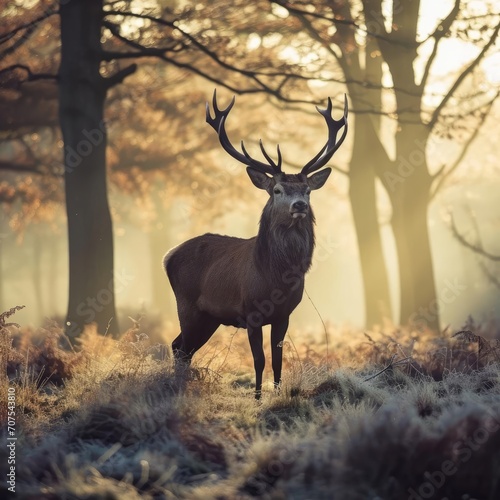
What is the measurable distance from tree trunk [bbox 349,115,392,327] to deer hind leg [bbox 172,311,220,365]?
827 cm

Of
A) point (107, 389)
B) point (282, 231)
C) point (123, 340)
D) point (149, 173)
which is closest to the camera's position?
point (107, 389)

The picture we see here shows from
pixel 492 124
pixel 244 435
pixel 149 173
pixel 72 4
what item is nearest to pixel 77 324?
pixel 72 4

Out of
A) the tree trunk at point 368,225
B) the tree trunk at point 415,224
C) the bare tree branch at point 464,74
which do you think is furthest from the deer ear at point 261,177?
the tree trunk at point 368,225

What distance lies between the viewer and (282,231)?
25.9ft

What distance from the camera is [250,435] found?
632cm

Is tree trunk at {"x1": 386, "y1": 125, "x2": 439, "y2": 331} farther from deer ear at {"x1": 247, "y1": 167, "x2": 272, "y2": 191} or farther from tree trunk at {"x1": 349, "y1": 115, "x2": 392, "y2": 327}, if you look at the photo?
deer ear at {"x1": 247, "y1": 167, "x2": 272, "y2": 191}

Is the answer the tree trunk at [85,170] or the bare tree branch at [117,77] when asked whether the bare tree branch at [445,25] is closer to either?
the bare tree branch at [117,77]

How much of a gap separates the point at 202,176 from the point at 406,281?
769 centimetres

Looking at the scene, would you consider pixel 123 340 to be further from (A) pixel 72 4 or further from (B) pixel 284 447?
(A) pixel 72 4

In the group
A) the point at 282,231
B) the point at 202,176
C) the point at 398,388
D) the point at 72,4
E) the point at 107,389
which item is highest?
the point at 72,4

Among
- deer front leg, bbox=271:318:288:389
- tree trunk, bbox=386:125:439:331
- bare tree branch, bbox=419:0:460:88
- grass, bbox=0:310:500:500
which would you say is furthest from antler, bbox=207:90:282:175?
tree trunk, bbox=386:125:439:331

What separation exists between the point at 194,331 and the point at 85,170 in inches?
155

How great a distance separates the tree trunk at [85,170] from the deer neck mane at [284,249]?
4443 millimetres

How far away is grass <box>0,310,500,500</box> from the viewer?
4969 millimetres
